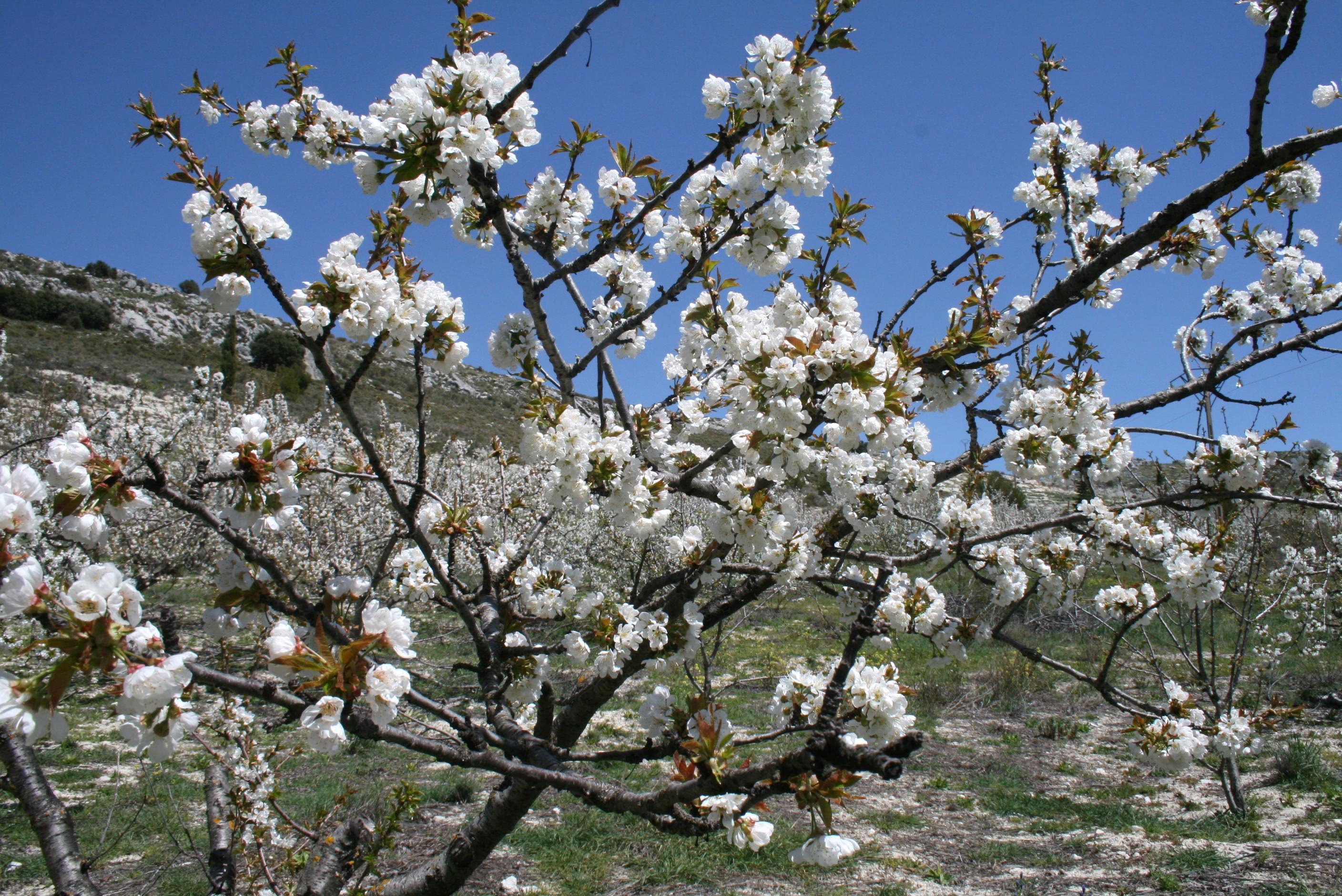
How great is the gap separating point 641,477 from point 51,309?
48.8 metres

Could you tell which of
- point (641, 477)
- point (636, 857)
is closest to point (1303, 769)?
point (636, 857)

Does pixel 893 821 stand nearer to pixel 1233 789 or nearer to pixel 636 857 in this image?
pixel 636 857

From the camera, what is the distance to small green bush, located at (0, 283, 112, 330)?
35875 millimetres

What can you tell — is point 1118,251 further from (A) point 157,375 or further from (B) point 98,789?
(A) point 157,375

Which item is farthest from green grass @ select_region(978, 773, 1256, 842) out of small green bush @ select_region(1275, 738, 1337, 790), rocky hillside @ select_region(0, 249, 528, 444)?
rocky hillside @ select_region(0, 249, 528, 444)

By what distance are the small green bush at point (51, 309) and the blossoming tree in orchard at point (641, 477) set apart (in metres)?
46.4

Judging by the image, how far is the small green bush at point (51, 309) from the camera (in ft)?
118

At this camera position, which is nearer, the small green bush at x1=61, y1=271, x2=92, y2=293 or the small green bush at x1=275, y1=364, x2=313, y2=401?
the small green bush at x1=275, y1=364, x2=313, y2=401

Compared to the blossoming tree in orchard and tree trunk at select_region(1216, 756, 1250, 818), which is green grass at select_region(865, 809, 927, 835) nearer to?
tree trunk at select_region(1216, 756, 1250, 818)

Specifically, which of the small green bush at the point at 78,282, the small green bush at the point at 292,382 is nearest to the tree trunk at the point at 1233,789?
the small green bush at the point at 292,382

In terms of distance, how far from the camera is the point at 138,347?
3553cm

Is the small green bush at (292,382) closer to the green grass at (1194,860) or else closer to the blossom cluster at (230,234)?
the blossom cluster at (230,234)

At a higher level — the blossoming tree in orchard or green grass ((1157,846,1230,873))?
the blossoming tree in orchard

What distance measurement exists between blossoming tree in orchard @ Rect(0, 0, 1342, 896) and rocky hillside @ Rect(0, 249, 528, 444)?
63.7 ft
